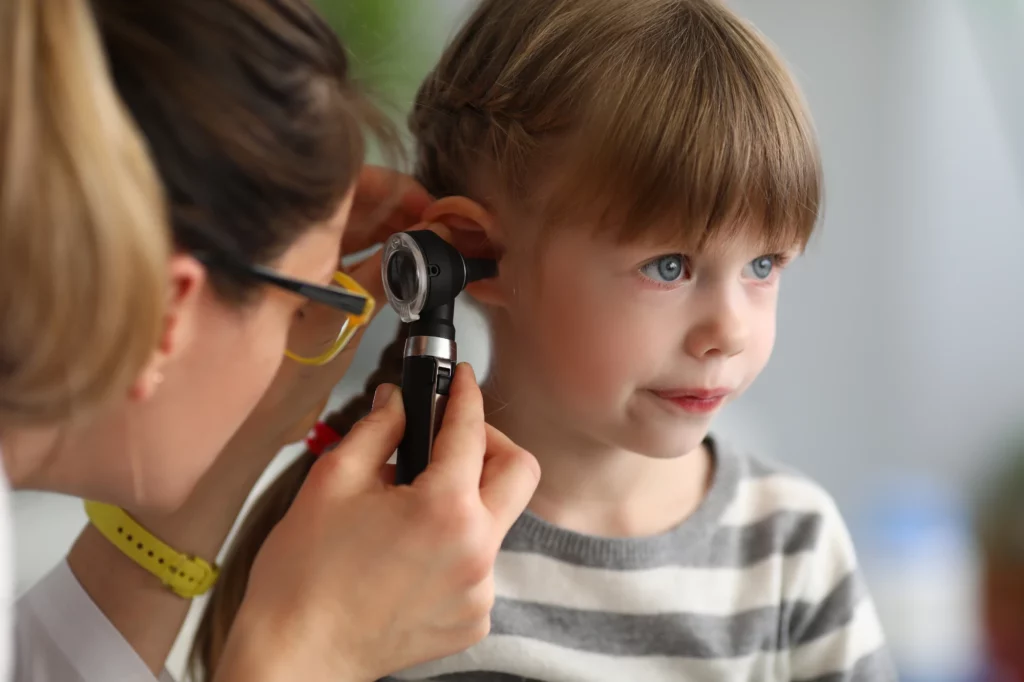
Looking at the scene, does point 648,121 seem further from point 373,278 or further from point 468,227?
point 373,278

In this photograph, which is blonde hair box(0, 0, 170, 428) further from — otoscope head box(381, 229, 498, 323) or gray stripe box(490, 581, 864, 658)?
gray stripe box(490, 581, 864, 658)

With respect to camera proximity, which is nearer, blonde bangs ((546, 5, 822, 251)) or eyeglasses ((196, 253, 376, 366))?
eyeglasses ((196, 253, 376, 366))

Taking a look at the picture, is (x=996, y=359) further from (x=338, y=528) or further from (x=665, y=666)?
(x=338, y=528)

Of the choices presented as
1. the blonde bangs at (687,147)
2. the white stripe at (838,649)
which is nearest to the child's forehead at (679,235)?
the blonde bangs at (687,147)

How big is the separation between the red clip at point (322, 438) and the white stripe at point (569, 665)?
9.7 inches

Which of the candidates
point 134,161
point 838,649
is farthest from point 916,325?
point 134,161

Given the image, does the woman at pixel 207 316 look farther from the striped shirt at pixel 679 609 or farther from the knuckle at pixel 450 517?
the striped shirt at pixel 679 609

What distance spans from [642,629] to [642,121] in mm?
509

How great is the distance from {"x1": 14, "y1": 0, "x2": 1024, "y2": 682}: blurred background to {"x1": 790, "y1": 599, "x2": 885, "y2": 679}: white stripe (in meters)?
0.46

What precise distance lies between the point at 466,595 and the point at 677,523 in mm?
343

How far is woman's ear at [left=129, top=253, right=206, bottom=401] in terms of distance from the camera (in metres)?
0.64

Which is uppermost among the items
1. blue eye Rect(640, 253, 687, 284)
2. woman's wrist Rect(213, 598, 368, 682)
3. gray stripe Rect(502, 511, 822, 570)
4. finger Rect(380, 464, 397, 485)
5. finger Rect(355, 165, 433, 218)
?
finger Rect(355, 165, 433, 218)

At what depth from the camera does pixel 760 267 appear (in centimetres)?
91

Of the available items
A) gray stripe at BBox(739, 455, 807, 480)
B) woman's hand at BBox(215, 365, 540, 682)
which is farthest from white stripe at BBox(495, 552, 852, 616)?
woman's hand at BBox(215, 365, 540, 682)
